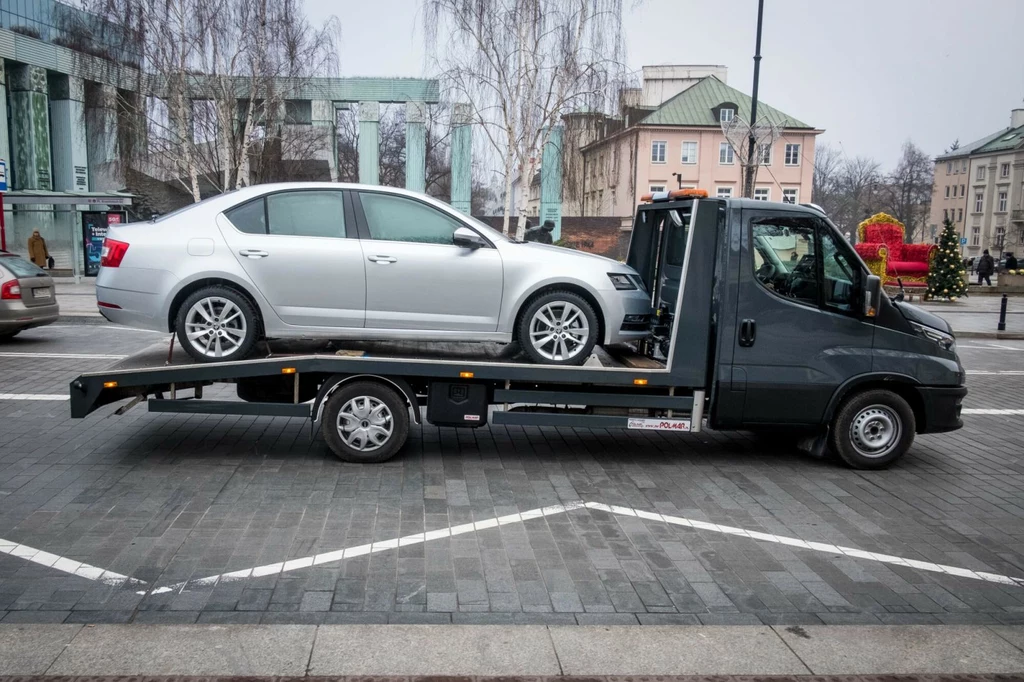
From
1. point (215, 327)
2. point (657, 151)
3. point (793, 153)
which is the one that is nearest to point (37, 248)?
point (215, 327)

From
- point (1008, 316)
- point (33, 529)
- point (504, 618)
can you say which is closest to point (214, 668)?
point (504, 618)

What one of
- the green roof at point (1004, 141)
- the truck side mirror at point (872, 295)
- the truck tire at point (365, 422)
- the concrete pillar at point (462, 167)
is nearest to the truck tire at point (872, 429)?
the truck side mirror at point (872, 295)

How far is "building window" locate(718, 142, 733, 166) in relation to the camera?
66688mm

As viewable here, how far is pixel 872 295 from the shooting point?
7.23m

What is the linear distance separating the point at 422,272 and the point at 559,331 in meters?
1.24

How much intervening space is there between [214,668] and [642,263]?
5.75m

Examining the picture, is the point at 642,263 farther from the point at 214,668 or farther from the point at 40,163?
the point at 40,163

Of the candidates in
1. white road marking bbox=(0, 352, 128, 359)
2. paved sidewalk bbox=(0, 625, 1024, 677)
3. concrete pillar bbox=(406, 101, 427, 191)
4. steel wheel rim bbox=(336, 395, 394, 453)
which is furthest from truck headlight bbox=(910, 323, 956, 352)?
concrete pillar bbox=(406, 101, 427, 191)

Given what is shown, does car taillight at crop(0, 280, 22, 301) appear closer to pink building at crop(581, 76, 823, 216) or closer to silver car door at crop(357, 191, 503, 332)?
silver car door at crop(357, 191, 503, 332)

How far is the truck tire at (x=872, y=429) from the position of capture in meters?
7.54

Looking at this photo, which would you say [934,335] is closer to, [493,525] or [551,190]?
[493,525]

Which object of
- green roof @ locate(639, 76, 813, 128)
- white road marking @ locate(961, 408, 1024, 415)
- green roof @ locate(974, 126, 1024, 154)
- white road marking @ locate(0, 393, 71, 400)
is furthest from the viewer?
green roof @ locate(974, 126, 1024, 154)

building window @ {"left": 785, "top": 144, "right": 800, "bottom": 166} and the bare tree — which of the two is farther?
building window @ {"left": 785, "top": 144, "right": 800, "bottom": 166}

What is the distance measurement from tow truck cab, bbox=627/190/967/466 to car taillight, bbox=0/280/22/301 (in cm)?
1126
